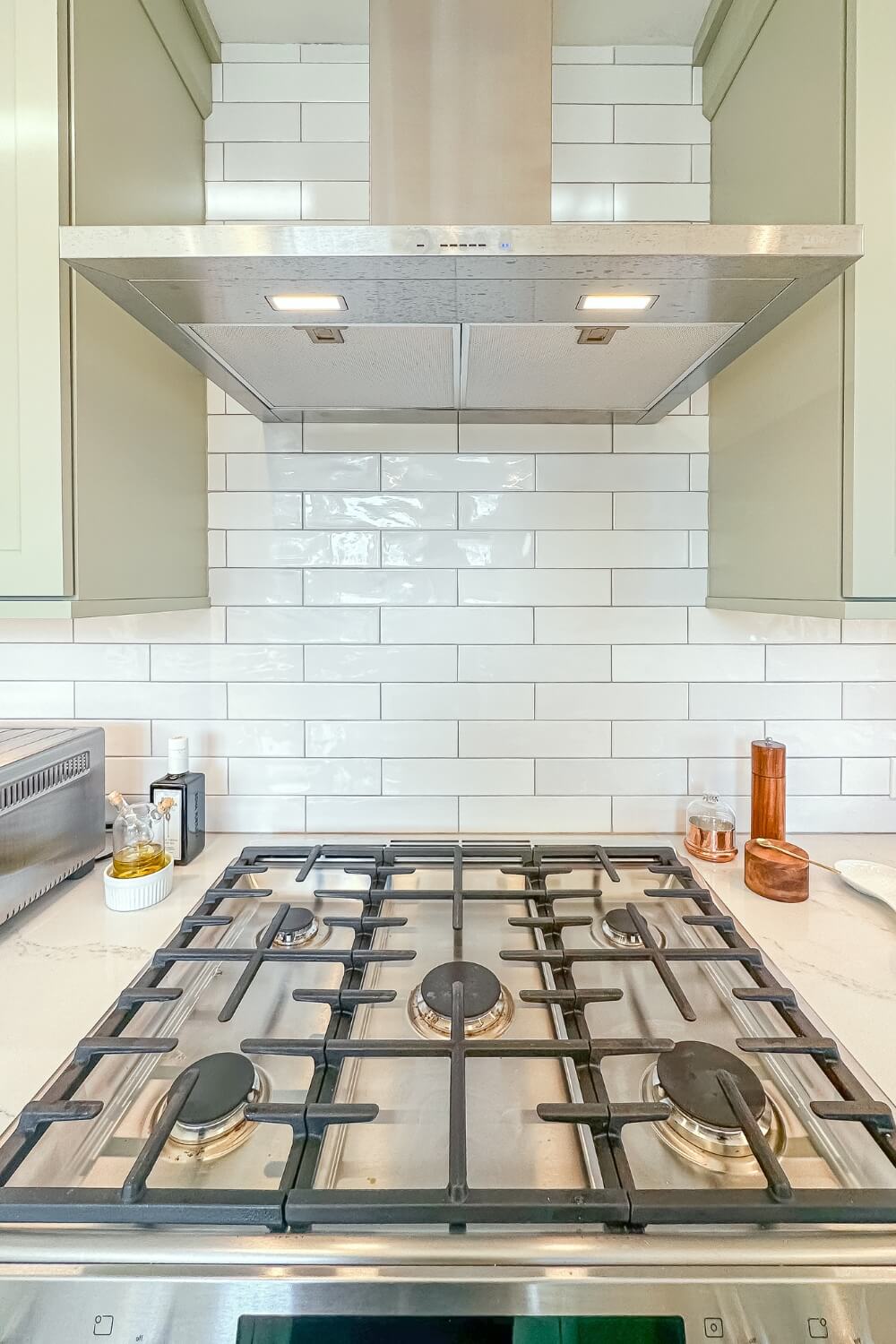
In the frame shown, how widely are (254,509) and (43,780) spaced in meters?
0.62

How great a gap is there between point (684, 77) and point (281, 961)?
172 cm

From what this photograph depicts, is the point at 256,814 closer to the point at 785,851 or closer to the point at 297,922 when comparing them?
the point at 297,922

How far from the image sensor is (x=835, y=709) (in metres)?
1.38

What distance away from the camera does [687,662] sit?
1.39 meters

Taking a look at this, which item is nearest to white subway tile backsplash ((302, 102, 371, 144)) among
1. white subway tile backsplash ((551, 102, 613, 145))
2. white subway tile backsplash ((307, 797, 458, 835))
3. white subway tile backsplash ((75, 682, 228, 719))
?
white subway tile backsplash ((551, 102, 613, 145))

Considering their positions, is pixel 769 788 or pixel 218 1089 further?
pixel 769 788

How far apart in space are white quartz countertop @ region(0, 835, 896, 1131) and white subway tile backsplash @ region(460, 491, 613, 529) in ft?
2.28

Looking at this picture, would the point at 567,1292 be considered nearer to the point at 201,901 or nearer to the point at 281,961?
the point at 281,961

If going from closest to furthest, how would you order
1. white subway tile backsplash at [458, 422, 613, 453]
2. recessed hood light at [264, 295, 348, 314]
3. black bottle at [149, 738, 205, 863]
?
1. recessed hood light at [264, 295, 348, 314]
2. black bottle at [149, 738, 205, 863]
3. white subway tile backsplash at [458, 422, 613, 453]

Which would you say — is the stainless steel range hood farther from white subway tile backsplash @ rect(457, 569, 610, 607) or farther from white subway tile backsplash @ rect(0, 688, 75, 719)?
white subway tile backsplash @ rect(0, 688, 75, 719)

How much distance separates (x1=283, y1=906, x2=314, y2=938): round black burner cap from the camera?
1040 millimetres

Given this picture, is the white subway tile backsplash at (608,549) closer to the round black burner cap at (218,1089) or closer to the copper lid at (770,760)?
the copper lid at (770,760)

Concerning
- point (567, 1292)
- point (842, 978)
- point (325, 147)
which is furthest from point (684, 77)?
point (567, 1292)

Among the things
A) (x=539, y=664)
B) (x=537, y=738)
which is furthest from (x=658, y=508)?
(x=537, y=738)
